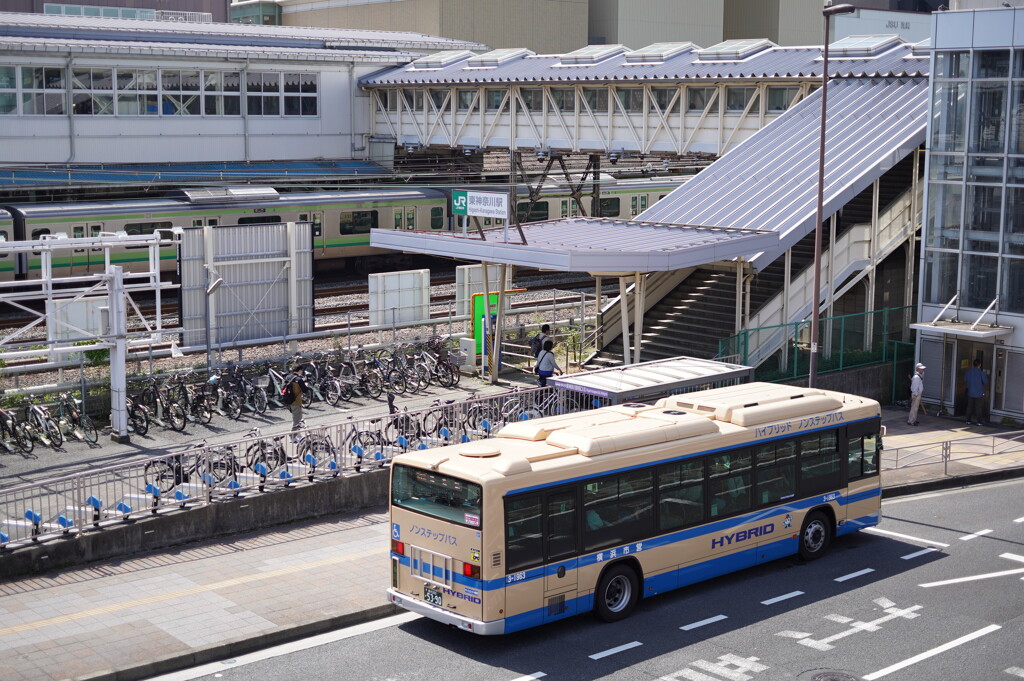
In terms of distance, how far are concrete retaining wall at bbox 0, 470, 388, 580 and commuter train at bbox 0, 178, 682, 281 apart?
1927cm

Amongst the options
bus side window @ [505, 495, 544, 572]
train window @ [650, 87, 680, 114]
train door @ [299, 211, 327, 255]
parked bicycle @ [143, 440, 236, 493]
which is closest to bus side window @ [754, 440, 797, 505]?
bus side window @ [505, 495, 544, 572]

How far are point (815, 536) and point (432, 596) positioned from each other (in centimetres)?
617

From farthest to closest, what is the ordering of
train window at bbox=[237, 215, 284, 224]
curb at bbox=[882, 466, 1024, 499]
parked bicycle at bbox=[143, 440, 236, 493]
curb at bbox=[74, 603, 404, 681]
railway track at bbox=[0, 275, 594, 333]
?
1. train window at bbox=[237, 215, 284, 224]
2. railway track at bbox=[0, 275, 594, 333]
3. curb at bbox=[882, 466, 1024, 499]
4. parked bicycle at bbox=[143, 440, 236, 493]
5. curb at bbox=[74, 603, 404, 681]

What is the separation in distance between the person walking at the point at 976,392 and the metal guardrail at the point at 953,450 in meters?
1.15

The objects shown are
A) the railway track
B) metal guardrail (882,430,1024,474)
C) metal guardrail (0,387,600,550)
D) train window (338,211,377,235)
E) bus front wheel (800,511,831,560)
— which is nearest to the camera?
metal guardrail (0,387,600,550)

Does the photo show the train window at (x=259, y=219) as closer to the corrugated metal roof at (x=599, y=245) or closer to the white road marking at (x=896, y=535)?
the corrugated metal roof at (x=599, y=245)

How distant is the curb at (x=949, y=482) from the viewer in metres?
21.4

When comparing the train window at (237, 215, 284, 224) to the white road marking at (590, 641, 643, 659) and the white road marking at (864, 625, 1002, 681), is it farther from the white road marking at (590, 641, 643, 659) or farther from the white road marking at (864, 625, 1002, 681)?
the white road marking at (864, 625, 1002, 681)

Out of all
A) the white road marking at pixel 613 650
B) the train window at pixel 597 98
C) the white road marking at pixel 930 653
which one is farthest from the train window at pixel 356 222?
the white road marking at pixel 930 653

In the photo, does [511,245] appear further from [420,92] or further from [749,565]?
[420,92]

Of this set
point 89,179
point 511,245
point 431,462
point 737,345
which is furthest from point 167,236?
point 431,462

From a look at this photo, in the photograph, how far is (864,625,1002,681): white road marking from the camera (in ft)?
43.4

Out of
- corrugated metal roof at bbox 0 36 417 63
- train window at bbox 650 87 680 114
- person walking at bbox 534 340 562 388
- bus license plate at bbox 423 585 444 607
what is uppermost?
corrugated metal roof at bbox 0 36 417 63

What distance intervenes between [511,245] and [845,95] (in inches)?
506
